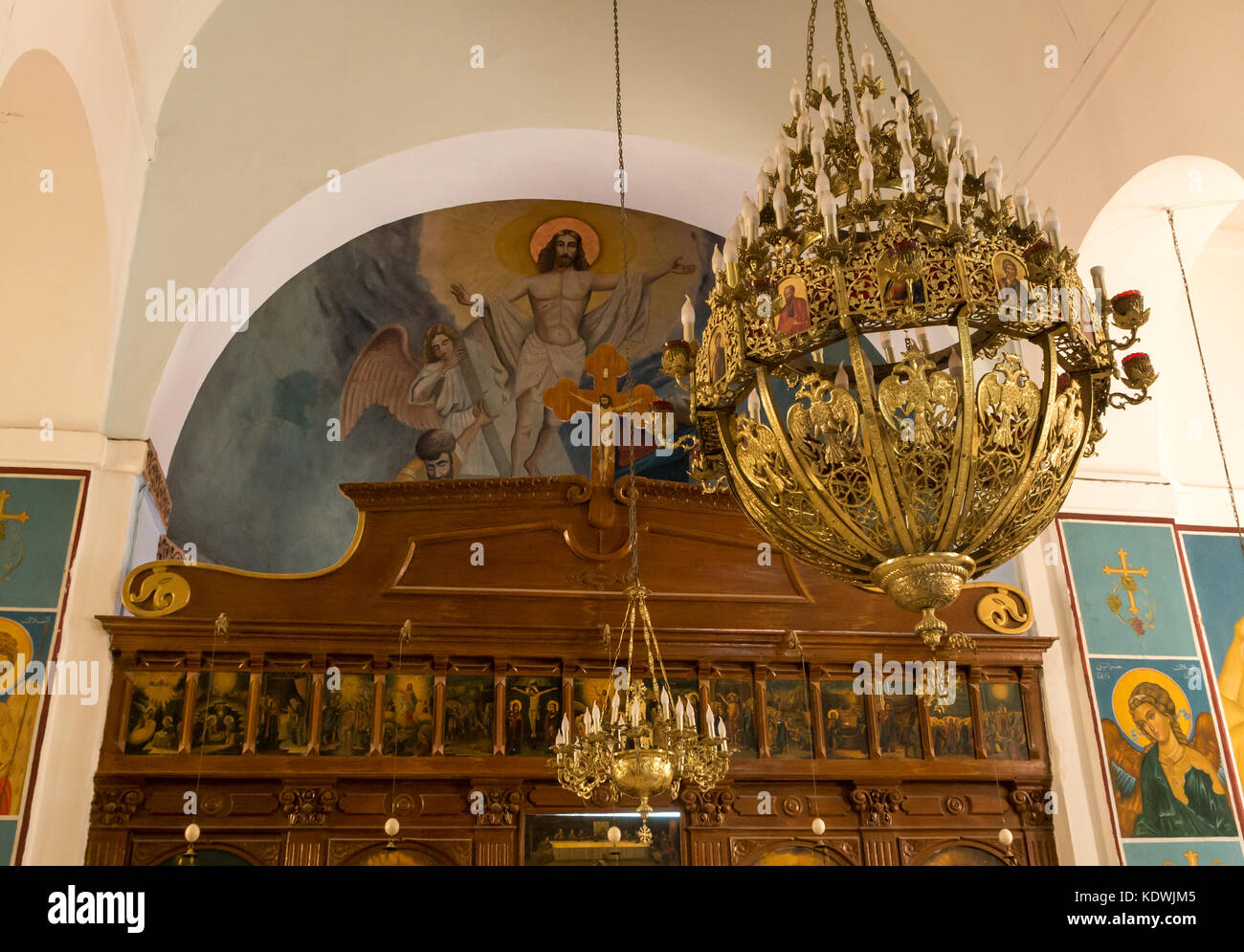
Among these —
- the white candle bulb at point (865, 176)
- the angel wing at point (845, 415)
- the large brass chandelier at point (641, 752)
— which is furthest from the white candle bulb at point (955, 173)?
the large brass chandelier at point (641, 752)

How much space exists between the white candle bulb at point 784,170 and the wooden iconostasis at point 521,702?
172 inches

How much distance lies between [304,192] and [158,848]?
4.65m

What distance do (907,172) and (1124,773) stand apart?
17.6 ft

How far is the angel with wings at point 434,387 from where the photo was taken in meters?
9.98

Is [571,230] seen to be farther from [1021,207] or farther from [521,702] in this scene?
[1021,207]

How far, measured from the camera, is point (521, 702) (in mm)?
7316

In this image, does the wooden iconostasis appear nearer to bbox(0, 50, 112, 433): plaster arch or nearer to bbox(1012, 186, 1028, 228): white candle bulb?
bbox(0, 50, 112, 433): plaster arch

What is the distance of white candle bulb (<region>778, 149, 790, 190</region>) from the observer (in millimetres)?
3594

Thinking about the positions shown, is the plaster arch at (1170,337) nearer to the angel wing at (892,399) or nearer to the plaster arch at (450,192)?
the plaster arch at (450,192)

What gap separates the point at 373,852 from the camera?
22.6ft

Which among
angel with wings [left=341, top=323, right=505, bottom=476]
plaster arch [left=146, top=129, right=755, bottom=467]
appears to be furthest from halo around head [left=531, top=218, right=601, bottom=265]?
angel with wings [left=341, top=323, right=505, bottom=476]

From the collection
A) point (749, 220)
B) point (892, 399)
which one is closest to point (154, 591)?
point (749, 220)
